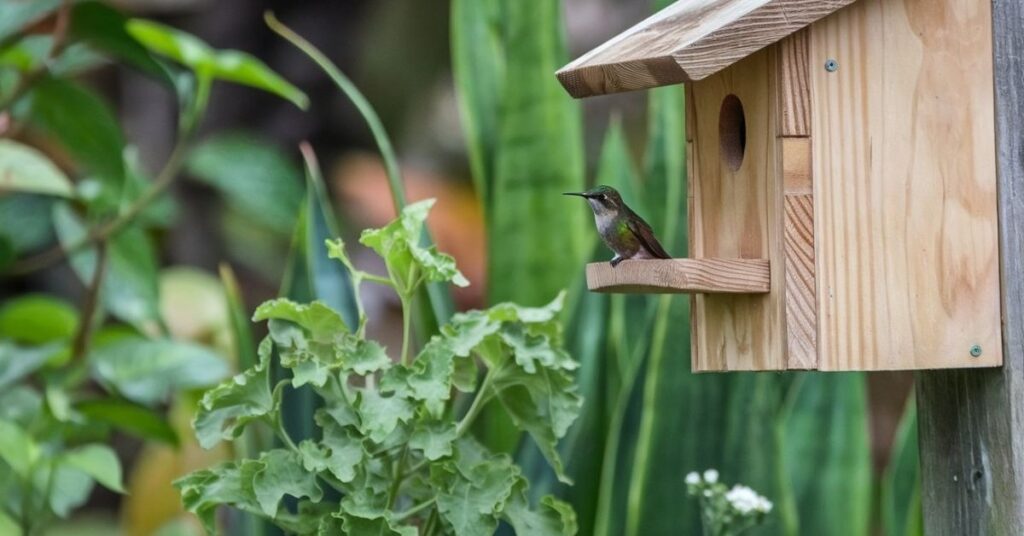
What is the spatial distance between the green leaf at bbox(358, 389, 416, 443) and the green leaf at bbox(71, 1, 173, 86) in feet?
3.00

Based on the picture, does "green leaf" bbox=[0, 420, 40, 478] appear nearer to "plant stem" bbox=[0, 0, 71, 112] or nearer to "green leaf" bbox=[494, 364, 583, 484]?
"plant stem" bbox=[0, 0, 71, 112]

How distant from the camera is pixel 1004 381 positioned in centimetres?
174

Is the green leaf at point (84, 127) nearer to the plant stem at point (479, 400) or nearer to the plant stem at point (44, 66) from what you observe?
the plant stem at point (44, 66)

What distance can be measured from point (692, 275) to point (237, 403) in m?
0.65

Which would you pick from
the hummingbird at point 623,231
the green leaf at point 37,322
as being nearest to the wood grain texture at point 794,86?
the hummingbird at point 623,231

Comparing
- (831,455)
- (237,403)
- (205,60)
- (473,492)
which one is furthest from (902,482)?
(205,60)

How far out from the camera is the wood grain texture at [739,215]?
66.8 inches

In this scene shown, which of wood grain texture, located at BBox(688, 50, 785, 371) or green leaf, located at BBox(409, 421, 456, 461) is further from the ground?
wood grain texture, located at BBox(688, 50, 785, 371)

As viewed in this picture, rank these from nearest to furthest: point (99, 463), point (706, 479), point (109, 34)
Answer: point (706, 479)
point (99, 463)
point (109, 34)

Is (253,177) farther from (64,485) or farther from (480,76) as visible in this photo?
(64,485)

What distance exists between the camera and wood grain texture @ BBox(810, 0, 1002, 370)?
166 centimetres

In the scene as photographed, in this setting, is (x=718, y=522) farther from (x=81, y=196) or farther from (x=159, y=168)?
(x=159, y=168)

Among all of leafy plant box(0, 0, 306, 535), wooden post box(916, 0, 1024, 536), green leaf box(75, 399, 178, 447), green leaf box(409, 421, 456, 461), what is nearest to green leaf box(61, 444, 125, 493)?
leafy plant box(0, 0, 306, 535)

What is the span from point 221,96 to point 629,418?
4.22 meters
